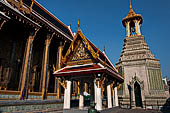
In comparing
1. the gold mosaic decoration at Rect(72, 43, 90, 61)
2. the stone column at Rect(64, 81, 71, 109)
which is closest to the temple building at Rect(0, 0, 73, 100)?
the gold mosaic decoration at Rect(72, 43, 90, 61)

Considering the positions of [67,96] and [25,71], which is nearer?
[67,96]

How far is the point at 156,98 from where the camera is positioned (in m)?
16.6

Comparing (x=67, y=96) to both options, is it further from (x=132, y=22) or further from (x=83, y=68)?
(x=132, y=22)

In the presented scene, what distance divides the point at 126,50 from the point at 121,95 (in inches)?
307

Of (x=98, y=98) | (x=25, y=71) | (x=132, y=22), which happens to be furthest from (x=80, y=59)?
(x=132, y=22)

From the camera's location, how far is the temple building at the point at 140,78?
16984mm

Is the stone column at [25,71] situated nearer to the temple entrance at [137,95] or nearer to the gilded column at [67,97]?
the gilded column at [67,97]

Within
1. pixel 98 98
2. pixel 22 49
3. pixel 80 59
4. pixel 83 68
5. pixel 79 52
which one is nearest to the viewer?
pixel 98 98

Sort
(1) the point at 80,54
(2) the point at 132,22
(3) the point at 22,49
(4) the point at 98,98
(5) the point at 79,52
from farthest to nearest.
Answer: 1. (2) the point at 132,22
2. (3) the point at 22,49
3. (5) the point at 79,52
4. (1) the point at 80,54
5. (4) the point at 98,98

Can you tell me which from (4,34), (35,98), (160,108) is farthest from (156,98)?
(4,34)

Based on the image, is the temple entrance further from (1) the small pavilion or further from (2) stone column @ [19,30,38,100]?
(2) stone column @ [19,30,38,100]

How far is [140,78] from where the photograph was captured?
18.2m

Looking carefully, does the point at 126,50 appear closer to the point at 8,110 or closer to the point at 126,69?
the point at 126,69

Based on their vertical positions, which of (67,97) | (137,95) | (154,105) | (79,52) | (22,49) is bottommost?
(154,105)
